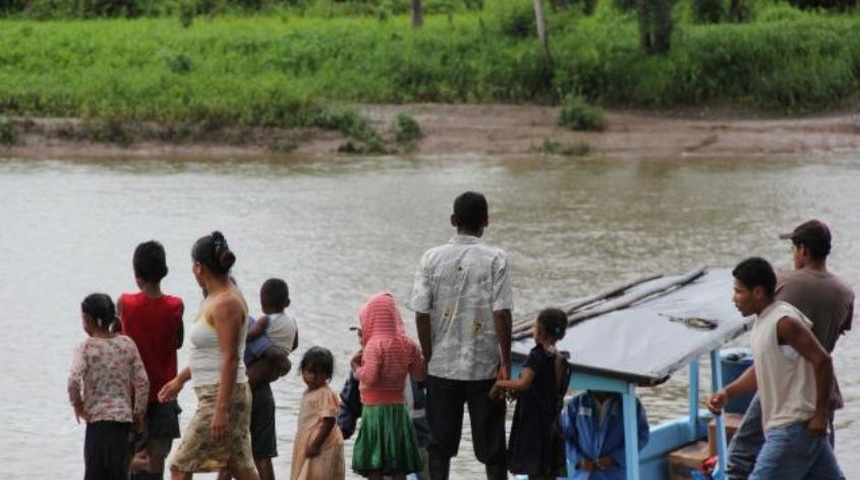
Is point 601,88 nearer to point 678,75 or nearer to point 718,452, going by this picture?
point 678,75

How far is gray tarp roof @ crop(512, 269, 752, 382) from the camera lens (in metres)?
7.50

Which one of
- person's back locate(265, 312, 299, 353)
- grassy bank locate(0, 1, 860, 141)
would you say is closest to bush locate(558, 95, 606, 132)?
grassy bank locate(0, 1, 860, 141)

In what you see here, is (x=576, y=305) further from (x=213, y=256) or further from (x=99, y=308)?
(x=99, y=308)

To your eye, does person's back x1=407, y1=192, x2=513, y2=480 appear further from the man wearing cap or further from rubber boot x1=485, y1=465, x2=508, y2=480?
the man wearing cap

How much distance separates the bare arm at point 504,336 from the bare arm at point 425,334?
32 cm

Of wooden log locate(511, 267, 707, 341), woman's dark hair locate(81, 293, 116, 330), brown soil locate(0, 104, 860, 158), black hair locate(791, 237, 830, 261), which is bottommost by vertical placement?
brown soil locate(0, 104, 860, 158)

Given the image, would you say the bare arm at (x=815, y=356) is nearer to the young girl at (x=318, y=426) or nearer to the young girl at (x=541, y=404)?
the young girl at (x=541, y=404)

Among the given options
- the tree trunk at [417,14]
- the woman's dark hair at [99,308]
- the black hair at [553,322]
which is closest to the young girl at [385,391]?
the black hair at [553,322]

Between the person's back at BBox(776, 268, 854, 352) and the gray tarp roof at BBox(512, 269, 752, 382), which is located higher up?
the person's back at BBox(776, 268, 854, 352)

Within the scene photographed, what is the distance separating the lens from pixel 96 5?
42969 mm

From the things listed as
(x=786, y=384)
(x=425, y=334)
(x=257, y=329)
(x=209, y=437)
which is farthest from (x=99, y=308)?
(x=786, y=384)

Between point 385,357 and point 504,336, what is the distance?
0.56 metres

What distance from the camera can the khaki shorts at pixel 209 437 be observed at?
7332 millimetres

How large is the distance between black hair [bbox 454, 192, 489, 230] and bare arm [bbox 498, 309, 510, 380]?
0.43 metres
